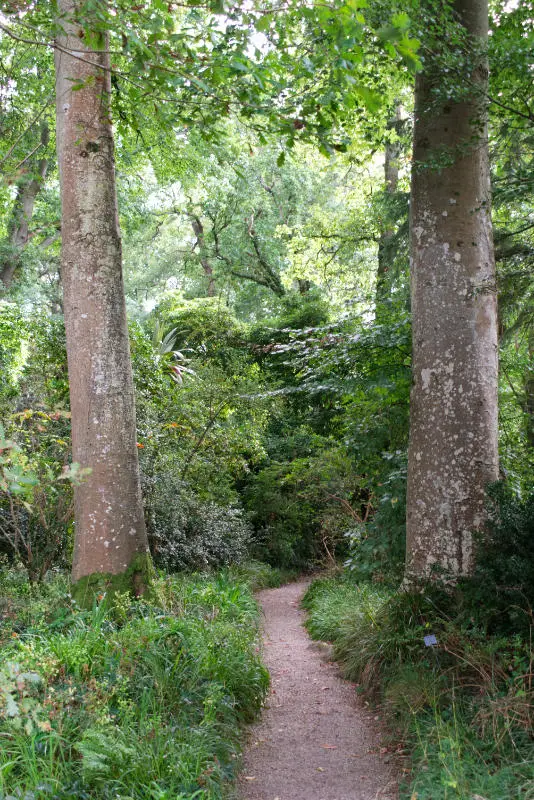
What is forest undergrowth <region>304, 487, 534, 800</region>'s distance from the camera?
338 centimetres

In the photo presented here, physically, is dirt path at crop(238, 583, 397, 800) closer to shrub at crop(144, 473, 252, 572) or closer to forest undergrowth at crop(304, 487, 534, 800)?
forest undergrowth at crop(304, 487, 534, 800)

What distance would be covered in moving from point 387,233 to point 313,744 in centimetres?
1227

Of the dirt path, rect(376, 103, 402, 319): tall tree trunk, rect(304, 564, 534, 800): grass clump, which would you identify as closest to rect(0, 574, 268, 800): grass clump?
the dirt path

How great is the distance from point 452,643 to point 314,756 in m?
1.25

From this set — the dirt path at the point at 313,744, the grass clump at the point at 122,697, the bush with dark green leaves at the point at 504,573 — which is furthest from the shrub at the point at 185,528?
the bush with dark green leaves at the point at 504,573

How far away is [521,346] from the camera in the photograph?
859 centimetres

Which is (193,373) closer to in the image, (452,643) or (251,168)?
(452,643)

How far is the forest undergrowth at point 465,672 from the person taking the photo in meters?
3.38

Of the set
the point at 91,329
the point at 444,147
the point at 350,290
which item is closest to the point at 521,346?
the point at 444,147

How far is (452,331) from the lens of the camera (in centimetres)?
522

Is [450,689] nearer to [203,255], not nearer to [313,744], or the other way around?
[313,744]

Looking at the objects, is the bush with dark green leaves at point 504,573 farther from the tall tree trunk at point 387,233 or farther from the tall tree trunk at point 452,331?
the tall tree trunk at point 387,233

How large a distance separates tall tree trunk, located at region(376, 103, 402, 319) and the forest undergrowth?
10.9 feet

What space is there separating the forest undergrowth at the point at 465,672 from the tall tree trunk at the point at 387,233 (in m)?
3.31
